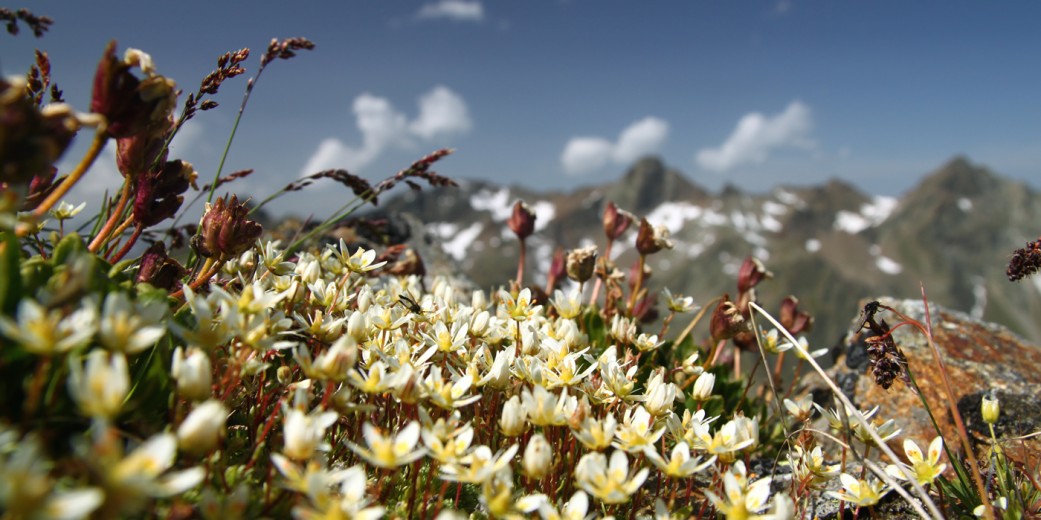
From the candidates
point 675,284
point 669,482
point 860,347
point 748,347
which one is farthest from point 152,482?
point 675,284

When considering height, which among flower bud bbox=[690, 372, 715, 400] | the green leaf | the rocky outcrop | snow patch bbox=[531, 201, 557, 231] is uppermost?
the green leaf

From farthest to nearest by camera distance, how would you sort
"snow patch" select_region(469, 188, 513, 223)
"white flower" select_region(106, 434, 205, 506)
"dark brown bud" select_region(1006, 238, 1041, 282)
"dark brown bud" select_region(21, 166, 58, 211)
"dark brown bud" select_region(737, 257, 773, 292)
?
"snow patch" select_region(469, 188, 513, 223) → "dark brown bud" select_region(737, 257, 773, 292) → "dark brown bud" select_region(21, 166, 58, 211) → "dark brown bud" select_region(1006, 238, 1041, 282) → "white flower" select_region(106, 434, 205, 506)

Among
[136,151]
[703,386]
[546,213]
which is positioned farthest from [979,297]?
[136,151]

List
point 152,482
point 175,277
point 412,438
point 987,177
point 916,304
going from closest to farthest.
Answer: point 152,482 → point 412,438 → point 175,277 → point 916,304 → point 987,177

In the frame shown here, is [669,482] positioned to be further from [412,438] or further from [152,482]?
[152,482]

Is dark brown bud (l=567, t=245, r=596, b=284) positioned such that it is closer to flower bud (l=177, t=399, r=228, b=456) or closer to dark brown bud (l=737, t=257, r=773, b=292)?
dark brown bud (l=737, t=257, r=773, b=292)

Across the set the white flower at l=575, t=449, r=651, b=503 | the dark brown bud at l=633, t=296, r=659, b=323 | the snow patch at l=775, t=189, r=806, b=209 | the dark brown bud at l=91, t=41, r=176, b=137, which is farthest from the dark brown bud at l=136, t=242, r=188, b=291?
the snow patch at l=775, t=189, r=806, b=209
